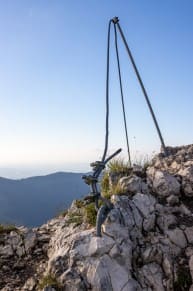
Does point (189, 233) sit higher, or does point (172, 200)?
point (172, 200)

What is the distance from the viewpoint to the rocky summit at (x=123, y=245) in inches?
288

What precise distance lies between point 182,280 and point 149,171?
345 centimetres

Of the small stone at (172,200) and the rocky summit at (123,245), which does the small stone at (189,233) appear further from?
the small stone at (172,200)

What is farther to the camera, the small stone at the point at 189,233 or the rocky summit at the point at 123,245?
the small stone at the point at 189,233

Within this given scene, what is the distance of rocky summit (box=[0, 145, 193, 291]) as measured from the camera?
7307 mm

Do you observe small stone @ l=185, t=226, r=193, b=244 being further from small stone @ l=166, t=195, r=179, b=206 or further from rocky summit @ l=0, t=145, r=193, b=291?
small stone @ l=166, t=195, r=179, b=206

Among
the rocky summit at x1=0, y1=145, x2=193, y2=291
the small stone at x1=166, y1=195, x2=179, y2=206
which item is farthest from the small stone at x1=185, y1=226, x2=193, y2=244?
the small stone at x1=166, y1=195, x2=179, y2=206

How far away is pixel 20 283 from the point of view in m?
8.26

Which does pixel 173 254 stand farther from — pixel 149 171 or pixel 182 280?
pixel 149 171

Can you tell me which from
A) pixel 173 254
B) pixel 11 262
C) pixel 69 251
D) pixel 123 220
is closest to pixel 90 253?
pixel 69 251

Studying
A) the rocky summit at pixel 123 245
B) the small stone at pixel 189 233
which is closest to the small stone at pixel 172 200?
the rocky summit at pixel 123 245

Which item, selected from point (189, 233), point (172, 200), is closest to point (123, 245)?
point (189, 233)

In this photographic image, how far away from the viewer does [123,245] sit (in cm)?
775

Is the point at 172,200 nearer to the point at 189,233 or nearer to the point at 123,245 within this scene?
the point at 189,233
